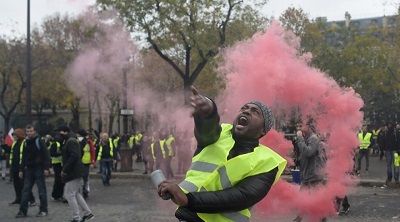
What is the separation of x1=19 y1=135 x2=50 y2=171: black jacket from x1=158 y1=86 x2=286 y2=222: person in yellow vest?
7.38 meters

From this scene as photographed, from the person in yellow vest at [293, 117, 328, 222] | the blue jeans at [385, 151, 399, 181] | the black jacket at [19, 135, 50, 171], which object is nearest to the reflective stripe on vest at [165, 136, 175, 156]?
the black jacket at [19, 135, 50, 171]

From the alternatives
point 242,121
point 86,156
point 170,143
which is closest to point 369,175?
point 170,143

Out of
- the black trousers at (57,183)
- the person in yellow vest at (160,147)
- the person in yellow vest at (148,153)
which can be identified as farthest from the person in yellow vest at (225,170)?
the person in yellow vest at (148,153)

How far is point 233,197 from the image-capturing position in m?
2.67

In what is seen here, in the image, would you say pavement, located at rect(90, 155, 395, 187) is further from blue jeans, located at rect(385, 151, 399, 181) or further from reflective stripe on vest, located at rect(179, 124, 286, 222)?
reflective stripe on vest, located at rect(179, 124, 286, 222)

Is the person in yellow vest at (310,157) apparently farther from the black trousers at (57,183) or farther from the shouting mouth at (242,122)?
the black trousers at (57,183)

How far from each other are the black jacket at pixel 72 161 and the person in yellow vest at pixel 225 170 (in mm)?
6287

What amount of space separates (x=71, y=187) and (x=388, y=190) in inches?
343

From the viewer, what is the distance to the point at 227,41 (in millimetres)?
19531

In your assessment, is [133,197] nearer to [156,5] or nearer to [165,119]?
[165,119]

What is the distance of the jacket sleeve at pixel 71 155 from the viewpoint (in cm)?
888

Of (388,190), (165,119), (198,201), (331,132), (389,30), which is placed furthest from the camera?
(389,30)

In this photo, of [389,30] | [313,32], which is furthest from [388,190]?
[313,32]

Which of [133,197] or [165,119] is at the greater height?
[165,119]
